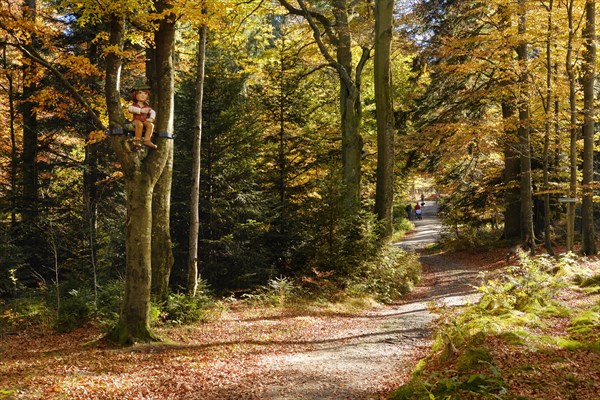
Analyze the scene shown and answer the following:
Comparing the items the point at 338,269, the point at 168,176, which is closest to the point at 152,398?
the point at 168,176

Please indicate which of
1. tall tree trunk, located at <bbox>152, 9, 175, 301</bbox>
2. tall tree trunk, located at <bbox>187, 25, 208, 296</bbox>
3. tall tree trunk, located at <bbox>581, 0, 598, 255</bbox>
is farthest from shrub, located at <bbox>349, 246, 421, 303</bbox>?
tall tree trunk, located at <bbox>152, 9, 175, 301</bbox>

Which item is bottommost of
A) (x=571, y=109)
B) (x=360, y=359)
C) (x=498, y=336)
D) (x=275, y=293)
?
(x=360, y=359)

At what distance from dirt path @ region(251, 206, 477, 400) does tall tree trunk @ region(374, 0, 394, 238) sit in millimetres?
3569

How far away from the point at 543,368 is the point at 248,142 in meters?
10.0

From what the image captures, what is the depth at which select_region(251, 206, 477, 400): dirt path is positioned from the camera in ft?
20.1

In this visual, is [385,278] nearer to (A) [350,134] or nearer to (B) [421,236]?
(A) [350,134]

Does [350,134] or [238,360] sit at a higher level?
[350,134]

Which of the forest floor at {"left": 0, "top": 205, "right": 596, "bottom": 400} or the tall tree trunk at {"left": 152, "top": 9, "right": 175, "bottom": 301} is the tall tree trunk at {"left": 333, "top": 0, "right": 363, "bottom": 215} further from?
the tall tree trunk at {"left": 152, "top": 9, "right": 175, "bottom": 301}

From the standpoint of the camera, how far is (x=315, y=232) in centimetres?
1381

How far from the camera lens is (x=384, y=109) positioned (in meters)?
15.1

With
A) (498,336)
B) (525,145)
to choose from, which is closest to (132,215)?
(498,336)

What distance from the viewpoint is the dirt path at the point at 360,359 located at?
6125 millimetres

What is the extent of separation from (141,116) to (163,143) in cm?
83

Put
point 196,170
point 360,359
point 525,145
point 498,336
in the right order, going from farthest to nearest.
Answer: point 525,145, point 196,170, point 360,359, point 498,336
